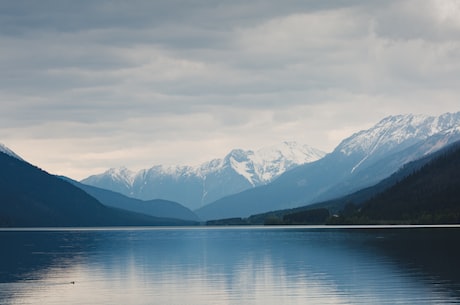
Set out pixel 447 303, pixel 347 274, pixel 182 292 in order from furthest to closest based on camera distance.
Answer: pixel 347 274 → pixel 182 292 → pixel 447 303

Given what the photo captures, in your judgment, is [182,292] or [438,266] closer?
[182,292]

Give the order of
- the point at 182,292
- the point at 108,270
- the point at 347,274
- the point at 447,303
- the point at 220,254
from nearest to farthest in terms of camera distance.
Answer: the point at 447,303 → the point at 182,292 → the point at 347,274 → the point at 108,270 → the point at 220,254

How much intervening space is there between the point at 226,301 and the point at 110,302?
11963 mm

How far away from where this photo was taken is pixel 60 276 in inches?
4254

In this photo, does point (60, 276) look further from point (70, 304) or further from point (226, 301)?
point (226, 301)

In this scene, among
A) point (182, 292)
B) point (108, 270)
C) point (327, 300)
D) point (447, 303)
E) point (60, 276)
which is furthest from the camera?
point (108, 270)

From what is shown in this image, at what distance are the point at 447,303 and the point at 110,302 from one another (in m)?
33.4

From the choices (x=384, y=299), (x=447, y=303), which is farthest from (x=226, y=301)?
(x=447, y=303)

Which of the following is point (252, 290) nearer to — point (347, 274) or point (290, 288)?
point (290, 288)

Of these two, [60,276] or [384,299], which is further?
[60,276]

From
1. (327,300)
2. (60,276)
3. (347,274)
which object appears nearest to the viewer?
(327,300)

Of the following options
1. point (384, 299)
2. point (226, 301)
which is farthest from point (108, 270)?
point (384, 299)

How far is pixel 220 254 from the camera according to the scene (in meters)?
153

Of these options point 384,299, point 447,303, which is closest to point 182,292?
point 384,299
